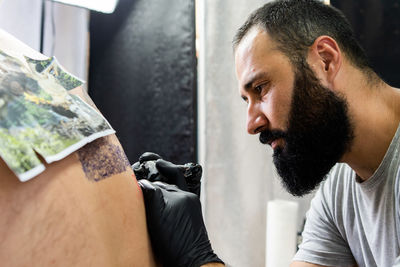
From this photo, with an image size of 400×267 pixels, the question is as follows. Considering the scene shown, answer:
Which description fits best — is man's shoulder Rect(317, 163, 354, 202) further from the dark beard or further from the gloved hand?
the gloved hand

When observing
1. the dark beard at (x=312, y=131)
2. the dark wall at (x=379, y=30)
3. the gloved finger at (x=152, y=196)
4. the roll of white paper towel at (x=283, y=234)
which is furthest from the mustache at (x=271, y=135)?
the dark wall at (x=379, y=30)

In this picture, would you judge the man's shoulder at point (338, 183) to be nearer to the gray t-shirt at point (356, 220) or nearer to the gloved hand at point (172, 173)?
the gray t-shirt at point (356, 220)

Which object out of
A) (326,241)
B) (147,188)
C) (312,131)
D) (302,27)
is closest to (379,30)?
(302,27)

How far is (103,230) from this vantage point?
594mm

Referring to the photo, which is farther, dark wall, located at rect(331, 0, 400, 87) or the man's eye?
dark wall, located at rect(331, 0, 400, 87)

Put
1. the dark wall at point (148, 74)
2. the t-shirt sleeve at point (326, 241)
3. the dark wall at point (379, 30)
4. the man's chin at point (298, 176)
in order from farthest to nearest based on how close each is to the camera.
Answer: the dark wall at point (148, 74) < the dark wall at point (379, 30) < the t-shirt sleeve at point (326, 241) < the man's chin at point (298, 176)

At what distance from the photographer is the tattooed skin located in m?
0.61

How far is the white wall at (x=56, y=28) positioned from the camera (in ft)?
4.95

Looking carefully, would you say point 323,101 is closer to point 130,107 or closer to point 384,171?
point 384,171

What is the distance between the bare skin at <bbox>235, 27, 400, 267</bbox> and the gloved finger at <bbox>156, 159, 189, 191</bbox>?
0.87ft

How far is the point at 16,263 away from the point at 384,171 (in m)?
0.88

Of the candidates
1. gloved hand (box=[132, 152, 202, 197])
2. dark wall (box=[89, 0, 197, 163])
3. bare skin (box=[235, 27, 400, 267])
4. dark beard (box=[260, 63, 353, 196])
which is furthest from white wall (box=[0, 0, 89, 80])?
dark beard (box=[260, 63, 353, 196])

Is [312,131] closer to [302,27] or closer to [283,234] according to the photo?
[302,27]

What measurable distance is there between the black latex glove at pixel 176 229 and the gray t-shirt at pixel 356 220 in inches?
19.3
